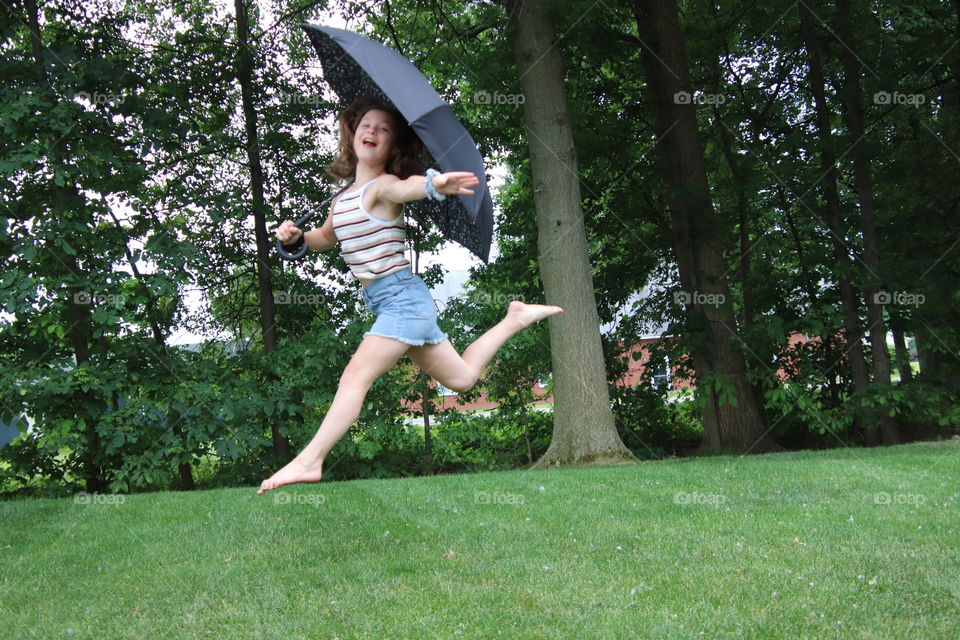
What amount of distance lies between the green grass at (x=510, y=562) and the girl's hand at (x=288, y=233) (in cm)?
185

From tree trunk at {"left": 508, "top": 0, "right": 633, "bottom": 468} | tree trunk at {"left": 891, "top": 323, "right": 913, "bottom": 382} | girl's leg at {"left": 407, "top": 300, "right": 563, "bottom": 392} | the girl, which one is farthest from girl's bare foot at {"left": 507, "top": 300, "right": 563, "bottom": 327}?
tree trunk at {"left": 891, "top": 323, "right": 913, "bottom": 382}

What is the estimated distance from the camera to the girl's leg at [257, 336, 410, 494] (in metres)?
3.84

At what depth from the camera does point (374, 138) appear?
158 inches

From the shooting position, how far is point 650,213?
536 inches

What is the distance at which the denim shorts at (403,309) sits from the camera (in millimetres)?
3875

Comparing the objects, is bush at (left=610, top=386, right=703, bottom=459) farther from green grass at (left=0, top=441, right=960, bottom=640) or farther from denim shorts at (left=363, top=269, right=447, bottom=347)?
denim shorts at (left=363, top=269, right=447, bottom=347)

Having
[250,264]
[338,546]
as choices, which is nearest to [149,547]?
[338,546]

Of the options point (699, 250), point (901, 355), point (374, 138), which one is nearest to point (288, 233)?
point (374, 138)

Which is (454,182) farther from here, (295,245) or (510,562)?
(510,562)

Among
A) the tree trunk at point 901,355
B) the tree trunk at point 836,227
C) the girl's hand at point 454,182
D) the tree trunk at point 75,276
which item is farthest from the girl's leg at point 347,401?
the tree trunk at point 901,355

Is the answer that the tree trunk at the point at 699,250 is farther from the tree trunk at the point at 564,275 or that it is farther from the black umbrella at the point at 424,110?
the black umbrella at the point at 424,110

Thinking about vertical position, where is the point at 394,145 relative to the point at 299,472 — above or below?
above

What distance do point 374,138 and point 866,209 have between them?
32.5 ft

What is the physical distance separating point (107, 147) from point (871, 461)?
372 inches
